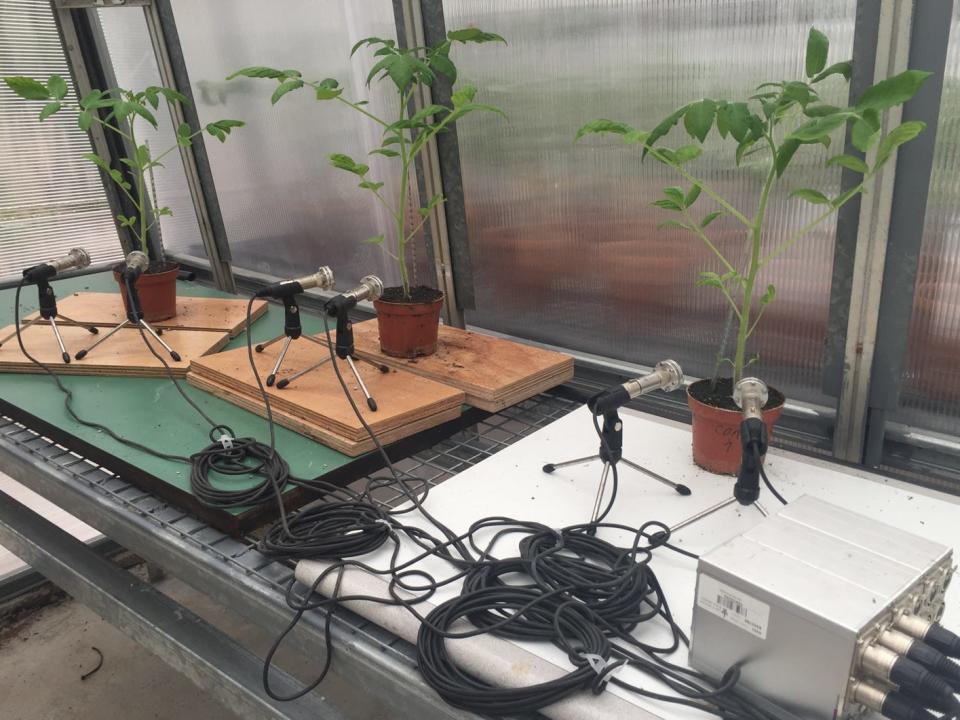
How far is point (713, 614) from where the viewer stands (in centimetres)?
76

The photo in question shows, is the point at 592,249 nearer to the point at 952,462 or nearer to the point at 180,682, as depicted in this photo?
the point at 952,462

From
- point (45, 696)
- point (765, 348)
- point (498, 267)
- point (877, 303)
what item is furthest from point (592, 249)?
point (45, 696)

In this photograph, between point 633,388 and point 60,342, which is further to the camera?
point 60,342

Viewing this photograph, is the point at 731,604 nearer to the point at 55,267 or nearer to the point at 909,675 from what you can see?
the point at 909,675

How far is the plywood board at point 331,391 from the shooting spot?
54.6 inches

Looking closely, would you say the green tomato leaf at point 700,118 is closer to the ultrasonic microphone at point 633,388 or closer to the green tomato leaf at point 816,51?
the green tomato leaf at point 816,51

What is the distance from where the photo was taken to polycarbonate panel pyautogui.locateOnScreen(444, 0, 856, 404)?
1.29 meters

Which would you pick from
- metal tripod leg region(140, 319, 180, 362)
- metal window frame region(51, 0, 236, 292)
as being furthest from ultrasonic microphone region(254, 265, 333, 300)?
metal window frame region(51, 0, 236, 292)

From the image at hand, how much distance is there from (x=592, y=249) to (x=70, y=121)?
216cm

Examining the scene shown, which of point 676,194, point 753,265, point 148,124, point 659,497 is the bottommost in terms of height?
point 659,497

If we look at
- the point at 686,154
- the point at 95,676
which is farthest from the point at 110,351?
the point at 686,154

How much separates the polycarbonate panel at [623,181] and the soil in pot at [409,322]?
0.79 ft

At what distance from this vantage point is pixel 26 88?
173cm

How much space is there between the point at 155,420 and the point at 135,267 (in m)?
0.50
